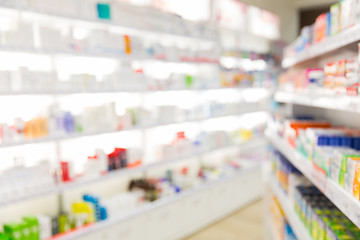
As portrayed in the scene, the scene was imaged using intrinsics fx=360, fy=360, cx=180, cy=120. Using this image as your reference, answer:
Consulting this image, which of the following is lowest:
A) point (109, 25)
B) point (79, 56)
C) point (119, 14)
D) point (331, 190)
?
point (331, 190)

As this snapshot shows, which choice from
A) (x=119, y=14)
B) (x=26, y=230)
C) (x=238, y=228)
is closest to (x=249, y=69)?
(x=238, y=228)

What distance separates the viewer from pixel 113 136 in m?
4.20

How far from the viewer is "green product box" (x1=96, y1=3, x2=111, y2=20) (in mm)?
3590

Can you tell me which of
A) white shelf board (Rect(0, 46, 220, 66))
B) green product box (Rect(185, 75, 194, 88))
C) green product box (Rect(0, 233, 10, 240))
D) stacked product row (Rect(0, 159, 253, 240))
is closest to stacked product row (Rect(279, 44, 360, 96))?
white shelf board (Rect(0, 46, 220, 66))

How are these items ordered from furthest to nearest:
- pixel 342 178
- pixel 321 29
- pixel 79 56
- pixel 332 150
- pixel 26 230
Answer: pixel 79 56, pixel 26 230, pixel 321 29, pixel 332 150, pixel 342 178

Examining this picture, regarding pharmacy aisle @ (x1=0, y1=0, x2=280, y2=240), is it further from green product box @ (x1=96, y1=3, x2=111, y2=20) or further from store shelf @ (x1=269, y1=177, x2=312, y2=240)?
store shelf @ (x1=269, y1=177, x2=312, y2=240)

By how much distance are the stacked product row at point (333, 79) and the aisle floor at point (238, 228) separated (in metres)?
2.29

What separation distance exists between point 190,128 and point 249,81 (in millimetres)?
1506

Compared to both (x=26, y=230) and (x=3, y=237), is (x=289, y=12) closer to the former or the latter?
(x=26, y=230)

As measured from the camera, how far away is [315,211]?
2.14m

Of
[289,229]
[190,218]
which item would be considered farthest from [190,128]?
[289,229]

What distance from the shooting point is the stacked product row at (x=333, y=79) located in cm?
174

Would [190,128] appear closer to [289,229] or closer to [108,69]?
[108,69]

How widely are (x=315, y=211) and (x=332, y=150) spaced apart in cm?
41
